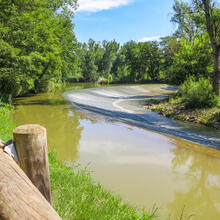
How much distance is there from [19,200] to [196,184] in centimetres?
466

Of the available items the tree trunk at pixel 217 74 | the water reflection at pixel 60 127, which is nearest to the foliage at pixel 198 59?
the tree trunk at pixel 217 74

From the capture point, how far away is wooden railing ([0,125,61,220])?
124 cm

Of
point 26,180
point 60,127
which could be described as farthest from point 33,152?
point 60,127

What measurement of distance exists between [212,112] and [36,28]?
10570 mm

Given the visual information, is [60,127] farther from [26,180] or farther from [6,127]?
[26,180]

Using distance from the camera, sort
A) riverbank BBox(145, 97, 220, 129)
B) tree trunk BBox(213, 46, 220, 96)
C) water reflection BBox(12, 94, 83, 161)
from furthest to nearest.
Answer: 1. tree trunk BBox(213, 46, 220, 96)
2. riverbank BBox(145, 97, 220, 129)
3. water reflection BBox(12, 94, 83, 161)

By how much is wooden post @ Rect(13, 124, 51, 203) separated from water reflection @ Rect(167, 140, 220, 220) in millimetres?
2873

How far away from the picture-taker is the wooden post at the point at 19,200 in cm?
122

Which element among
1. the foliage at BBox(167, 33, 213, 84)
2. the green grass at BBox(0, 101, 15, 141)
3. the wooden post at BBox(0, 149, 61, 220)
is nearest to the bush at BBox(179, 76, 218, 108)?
the foliage at BBox(167, 33, 213, 84)

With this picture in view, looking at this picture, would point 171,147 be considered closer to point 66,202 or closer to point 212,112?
point 212,112

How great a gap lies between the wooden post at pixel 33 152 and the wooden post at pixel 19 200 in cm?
34

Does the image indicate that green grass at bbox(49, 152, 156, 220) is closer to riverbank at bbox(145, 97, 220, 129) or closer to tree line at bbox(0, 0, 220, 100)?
riverbank at bbox(145, 97, 220, 129)

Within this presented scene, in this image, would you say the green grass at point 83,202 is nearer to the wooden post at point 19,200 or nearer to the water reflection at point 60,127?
the wooden post at point 19,200

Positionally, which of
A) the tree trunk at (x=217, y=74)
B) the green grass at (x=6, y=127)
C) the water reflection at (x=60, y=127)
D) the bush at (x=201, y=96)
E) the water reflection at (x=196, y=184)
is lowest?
the water reflection at (x=196, y=184)
